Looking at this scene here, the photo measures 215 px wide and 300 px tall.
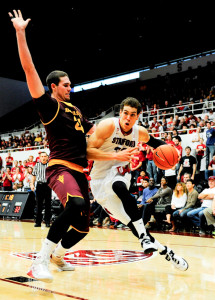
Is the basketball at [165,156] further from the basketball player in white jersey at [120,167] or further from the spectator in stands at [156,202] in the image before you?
the spectator in stands at [156,202]

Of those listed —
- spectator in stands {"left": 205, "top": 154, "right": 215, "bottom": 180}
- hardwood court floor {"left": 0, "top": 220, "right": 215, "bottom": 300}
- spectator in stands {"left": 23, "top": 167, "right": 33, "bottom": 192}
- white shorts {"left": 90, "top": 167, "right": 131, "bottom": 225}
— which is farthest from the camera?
spectator in stands {"left": 23, "top": 167, "right": 33, "bottom": 192}

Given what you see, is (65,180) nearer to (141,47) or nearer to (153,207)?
(153,207)

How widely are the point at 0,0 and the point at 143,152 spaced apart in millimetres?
10391

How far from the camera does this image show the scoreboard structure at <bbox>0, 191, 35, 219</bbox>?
41.9ft

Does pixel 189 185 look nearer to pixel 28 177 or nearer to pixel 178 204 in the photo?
pixel 178 204

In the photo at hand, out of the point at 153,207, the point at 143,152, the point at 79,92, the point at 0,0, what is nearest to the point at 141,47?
the point at 79,92

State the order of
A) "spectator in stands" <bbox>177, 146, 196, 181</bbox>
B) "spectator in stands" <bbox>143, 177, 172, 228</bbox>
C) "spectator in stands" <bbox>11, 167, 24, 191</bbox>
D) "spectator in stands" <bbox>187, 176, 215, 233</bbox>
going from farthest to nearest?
"spectator in stands" <bbox>11, 167, 24, 191</bbox> → "spectator in stands" <bbox>177, 146, 196, 181</bbox> → "spectator in stands" <bbox>143, 177, 172, 228</bbox> → "spectator in stands" <bbox>187, 176, 215, 233</bbox>

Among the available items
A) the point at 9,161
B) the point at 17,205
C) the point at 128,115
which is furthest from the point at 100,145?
the point at 9,161

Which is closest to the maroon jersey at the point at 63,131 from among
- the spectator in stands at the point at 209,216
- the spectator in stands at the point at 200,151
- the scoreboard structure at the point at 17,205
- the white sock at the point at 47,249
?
the white sock at the point at 47,249

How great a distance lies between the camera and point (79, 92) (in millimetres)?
29406

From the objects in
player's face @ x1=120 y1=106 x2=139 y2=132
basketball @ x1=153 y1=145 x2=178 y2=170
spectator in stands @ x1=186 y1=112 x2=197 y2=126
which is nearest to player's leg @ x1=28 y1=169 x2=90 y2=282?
player's face @ x1=120 y1=106 x2=139 y2=132

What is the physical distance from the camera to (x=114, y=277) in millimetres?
3477

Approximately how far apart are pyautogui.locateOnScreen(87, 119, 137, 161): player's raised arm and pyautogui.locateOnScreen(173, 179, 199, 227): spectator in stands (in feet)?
17.6

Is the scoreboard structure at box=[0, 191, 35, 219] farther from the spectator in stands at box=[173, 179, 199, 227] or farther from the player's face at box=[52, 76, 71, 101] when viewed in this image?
the player's face at box=[52, 76, 71, 101]
